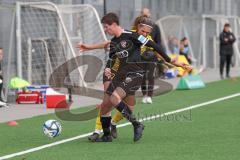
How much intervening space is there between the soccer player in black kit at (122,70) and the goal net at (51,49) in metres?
8.65

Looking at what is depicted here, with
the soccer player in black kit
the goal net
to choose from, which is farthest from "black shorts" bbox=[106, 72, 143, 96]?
the goal net

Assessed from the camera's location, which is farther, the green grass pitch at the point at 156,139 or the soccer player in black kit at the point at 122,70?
the soccer player in black kit at the point at 122,70

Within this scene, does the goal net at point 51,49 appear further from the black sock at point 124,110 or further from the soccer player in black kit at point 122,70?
the black sock at point 124,110

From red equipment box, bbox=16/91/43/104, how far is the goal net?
125 centimetres

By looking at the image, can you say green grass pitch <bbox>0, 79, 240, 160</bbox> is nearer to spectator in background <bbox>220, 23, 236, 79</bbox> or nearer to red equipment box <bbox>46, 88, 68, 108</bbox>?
red equipment box <bbox>46, 88, 68, 108</bbox>

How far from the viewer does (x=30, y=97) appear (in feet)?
60.8

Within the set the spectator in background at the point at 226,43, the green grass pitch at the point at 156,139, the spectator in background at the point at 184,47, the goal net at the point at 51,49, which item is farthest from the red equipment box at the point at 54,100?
the spectator in background at the point at 184,47

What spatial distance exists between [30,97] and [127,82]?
7521mm

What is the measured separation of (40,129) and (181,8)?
759 inches

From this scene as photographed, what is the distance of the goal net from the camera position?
20.3 meters

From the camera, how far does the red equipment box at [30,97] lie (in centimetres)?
1855

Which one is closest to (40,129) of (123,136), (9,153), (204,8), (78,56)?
(123,136)

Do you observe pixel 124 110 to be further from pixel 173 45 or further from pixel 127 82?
pixel 173 45

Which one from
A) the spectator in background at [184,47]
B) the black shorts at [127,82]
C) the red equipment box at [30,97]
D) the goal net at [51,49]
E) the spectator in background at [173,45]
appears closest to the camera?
the black shorts at [127,82]
